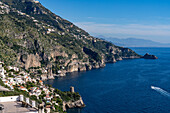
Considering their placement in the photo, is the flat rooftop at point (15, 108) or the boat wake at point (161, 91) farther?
the boat wake at point (161, 91)

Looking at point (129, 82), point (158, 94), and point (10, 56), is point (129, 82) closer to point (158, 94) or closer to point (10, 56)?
point (158, 94)

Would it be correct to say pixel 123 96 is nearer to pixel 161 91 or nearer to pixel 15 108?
pixel 161 91

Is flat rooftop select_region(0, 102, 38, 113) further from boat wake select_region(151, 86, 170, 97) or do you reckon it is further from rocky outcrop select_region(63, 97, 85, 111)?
boat wake select_region(151, 86, 170, 97)

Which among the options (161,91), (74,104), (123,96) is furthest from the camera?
(161,91)

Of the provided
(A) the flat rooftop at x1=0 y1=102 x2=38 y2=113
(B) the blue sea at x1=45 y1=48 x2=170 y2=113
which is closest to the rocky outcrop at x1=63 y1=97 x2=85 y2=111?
(B) the blue sea at x1=45 y1=48 x2=170 y2=113

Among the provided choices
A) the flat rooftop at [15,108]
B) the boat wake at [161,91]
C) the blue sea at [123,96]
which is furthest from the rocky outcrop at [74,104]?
the flat rooftop at [15,108]

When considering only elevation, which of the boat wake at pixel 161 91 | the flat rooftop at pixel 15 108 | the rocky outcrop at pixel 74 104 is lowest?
the rocky outcrop at pixel 74 104

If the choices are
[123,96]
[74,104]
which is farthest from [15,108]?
[123,96]

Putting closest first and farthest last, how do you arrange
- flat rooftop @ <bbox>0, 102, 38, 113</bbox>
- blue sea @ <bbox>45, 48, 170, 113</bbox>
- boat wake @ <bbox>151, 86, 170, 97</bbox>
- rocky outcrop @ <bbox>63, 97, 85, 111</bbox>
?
1. flat rooftop @ <bbox>0, 102, 38, 113</bbox>
2. blue sea @ <bbox>45, 48, 170, 113</bbox>
3. rocky outcrop @ <bbox>63, 97, 85, 111</bbox>
4. boat wake @ <bbox>151, 86, 170, 97</bbox>

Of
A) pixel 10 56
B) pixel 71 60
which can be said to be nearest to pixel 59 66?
pixel 71 60

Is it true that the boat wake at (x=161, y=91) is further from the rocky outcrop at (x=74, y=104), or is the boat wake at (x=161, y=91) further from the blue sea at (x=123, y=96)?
the rocky outcrop at (x=74, y=104)

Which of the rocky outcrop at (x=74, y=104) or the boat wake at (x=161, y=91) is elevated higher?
the boat wake at (x=161, y=91)
